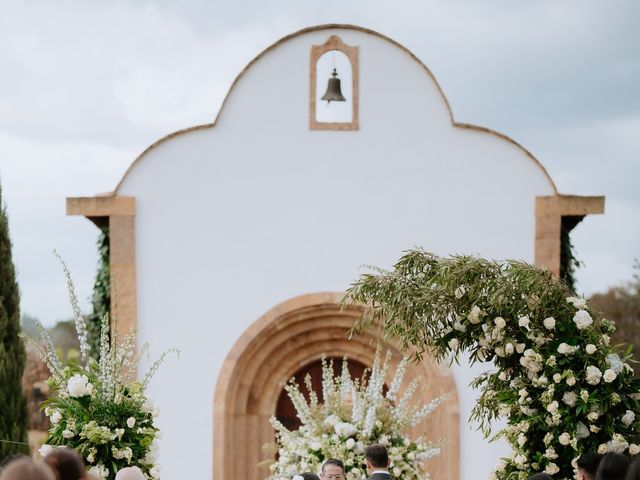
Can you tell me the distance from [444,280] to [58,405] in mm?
2987

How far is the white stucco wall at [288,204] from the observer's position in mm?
13828

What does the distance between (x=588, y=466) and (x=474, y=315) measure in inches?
65.7

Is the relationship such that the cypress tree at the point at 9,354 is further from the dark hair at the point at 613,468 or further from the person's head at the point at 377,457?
the dark hair at the point at 613,468

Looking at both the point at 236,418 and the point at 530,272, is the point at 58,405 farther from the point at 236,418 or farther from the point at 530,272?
the point at 236,418

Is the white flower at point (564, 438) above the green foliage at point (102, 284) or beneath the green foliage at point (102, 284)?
beneath

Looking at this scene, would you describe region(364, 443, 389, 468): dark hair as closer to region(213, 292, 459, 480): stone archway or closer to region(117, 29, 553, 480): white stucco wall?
region(213, 292, 459, 480): stone archway

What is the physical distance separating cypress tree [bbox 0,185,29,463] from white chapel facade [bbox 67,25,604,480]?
1018 millimetres

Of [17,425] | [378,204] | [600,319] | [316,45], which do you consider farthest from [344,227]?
[600,319]

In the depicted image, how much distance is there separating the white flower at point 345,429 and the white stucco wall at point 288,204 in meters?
2.80

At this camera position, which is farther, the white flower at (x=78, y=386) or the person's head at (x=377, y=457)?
the person's head at (x=377, y=457)

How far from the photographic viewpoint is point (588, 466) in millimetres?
7586

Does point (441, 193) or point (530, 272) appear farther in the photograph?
point (441, 193)

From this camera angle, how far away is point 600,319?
354 inches

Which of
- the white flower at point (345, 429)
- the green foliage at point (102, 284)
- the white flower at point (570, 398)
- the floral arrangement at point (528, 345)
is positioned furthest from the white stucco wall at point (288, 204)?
the white flower at point (570, 398)
